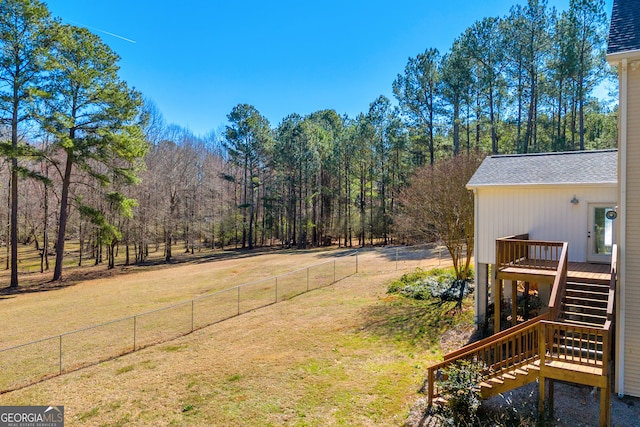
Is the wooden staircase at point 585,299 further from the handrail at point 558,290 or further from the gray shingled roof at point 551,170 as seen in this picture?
the gray shingled roof at point 551,170

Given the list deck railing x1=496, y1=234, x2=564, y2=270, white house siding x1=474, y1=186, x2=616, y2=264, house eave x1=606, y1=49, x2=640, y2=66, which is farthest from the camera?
white house siding x1=474, y1=186, x2=616, y2=264

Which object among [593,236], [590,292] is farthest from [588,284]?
[593,236]

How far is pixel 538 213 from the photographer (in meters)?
10.0

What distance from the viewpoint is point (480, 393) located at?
6270mm

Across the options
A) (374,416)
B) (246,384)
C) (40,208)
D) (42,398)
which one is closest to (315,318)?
(246,384)

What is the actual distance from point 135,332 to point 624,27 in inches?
626

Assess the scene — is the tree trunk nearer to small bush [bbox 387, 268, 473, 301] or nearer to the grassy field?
the grassy field

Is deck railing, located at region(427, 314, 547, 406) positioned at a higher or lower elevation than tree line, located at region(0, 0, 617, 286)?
lower

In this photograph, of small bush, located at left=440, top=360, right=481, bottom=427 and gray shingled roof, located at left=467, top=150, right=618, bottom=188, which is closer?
small bush, located at left=440, top=360, right=481, bottom=427

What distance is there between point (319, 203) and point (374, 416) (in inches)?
1418

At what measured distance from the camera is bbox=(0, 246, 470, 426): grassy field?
265 inches

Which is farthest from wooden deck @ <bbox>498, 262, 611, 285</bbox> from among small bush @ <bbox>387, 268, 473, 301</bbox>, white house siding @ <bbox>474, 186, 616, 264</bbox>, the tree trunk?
the tree trunk

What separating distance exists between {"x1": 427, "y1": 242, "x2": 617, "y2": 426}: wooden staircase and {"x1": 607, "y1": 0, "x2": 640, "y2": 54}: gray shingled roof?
4.46m

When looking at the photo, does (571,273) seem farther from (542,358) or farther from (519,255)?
(542,358)
